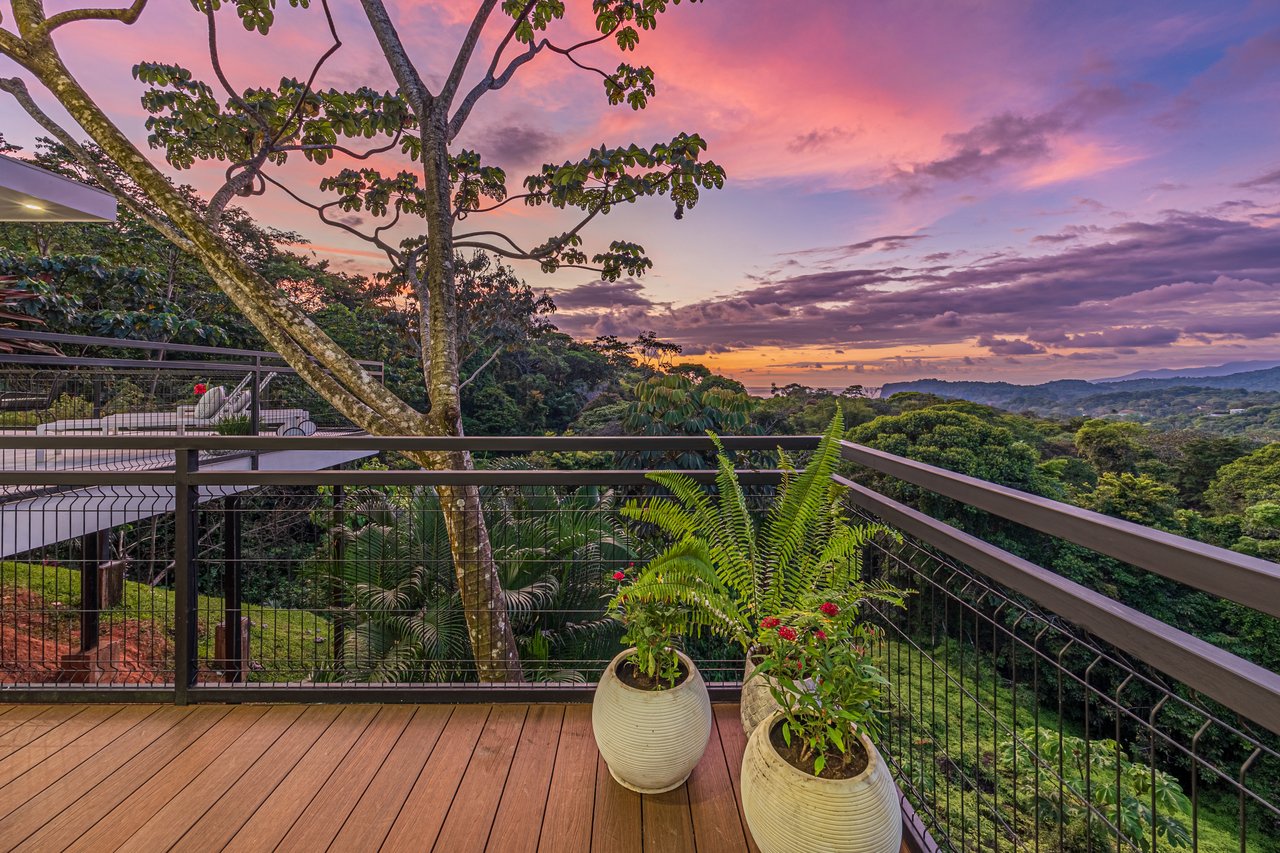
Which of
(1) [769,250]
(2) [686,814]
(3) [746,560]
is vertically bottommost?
(2) [686,814]

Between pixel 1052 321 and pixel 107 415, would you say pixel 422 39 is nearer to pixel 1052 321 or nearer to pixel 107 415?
pixel 107 415

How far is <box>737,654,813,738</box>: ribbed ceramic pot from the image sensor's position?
183 cm

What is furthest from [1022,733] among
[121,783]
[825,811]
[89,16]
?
[89,16]

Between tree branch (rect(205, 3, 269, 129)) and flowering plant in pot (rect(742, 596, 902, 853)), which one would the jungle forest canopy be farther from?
Answer: flowering plant in pot (rect(742, 596, 902, 853))

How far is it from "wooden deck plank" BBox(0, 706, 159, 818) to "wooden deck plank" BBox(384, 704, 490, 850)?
103 cm

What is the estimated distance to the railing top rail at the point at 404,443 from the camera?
7.02ft

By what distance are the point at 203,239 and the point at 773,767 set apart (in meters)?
4.22

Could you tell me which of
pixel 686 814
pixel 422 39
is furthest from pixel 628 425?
pixel 686 814

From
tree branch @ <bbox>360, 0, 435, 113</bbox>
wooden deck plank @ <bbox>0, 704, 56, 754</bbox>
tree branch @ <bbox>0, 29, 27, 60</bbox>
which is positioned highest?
tree branch @ <bbox>360, 0, 435, 113</bbox>

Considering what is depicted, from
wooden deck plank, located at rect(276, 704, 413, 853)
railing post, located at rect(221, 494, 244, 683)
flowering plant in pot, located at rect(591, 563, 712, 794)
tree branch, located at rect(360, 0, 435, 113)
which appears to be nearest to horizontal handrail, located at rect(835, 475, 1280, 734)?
flowering plant in pot, located at rect(591, 563, 712, 794)

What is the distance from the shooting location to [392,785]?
1739 millimetres

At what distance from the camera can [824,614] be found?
1429 mm

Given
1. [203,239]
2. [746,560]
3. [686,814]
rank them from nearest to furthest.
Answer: [686,814], [746,560], [203,239]

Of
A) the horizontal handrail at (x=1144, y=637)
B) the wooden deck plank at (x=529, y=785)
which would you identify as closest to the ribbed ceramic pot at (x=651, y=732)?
the wooden deck plank at (x=529, y=785)
